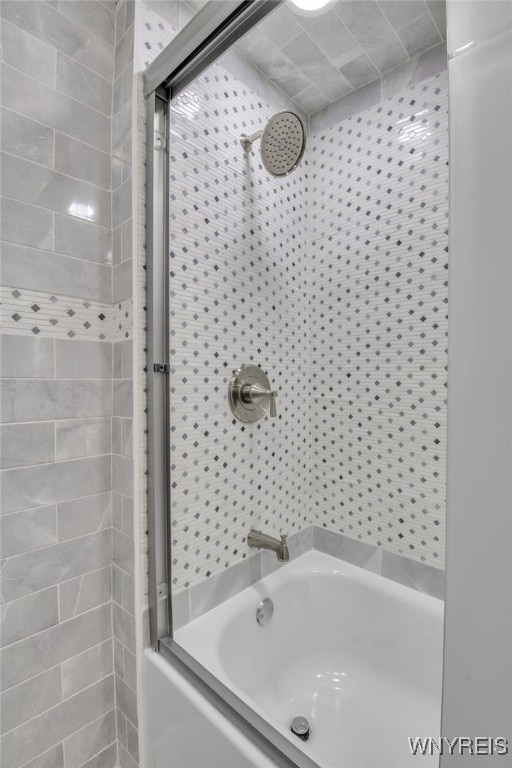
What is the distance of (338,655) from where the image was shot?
126 centimetres

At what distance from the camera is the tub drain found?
40.6 inches

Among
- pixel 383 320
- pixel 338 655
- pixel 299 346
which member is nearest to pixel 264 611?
pixel 338 655

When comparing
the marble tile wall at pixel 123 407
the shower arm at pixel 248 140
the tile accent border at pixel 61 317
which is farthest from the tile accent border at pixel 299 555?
the shower arm at pixel 248 140

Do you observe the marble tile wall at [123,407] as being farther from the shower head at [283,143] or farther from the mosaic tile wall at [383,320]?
the mosaic tile wall at [383,320]

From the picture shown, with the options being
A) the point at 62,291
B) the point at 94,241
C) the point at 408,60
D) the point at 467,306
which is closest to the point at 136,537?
the point at 62,291

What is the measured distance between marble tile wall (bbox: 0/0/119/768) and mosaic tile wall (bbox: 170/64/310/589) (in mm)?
214

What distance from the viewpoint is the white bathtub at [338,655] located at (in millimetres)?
1013

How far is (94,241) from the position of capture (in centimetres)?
96

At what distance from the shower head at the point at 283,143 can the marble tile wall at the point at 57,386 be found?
0.44 meters

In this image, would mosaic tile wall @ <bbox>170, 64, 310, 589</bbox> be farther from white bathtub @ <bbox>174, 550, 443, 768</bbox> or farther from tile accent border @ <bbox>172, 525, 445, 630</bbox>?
white bathtub @ <bbox>174, 550, 443, 768</bbox>

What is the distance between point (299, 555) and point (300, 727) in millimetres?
475

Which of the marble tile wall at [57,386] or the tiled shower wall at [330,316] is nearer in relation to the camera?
the marble tile wall at [57,386]

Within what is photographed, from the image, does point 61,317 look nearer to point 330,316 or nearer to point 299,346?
point 299,346

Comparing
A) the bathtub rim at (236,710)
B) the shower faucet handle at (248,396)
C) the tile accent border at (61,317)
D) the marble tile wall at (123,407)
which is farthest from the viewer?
the shower faucet handle at (248,396)
